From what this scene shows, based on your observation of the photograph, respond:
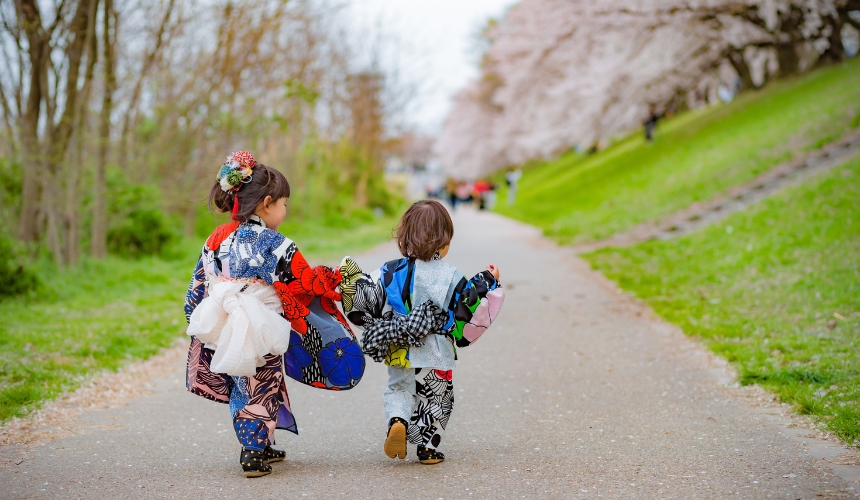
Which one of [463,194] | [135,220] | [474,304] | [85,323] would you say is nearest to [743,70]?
[463,194]

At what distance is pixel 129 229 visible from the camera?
13.2 m

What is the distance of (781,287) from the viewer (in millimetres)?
8750

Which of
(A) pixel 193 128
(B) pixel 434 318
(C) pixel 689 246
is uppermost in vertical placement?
(A) pixel 193 128

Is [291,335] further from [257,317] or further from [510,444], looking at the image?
[510,444]

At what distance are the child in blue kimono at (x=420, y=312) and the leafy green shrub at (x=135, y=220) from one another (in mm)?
9436

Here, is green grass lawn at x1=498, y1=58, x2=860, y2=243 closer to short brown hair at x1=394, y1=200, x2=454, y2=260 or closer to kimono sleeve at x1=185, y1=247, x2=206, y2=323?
short brown hair at x1=394, y1=200, x2=454, y2=260

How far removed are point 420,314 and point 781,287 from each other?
600cm

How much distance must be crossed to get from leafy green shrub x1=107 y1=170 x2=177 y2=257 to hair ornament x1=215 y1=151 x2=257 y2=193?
30.3 ft

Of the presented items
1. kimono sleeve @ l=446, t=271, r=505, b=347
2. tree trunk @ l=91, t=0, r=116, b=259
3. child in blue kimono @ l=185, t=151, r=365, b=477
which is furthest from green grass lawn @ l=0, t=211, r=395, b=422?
kimono sleeve @ l=446, t=271, r=505, b=347

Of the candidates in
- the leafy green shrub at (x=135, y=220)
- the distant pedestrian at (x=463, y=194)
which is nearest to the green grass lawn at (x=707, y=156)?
the distant pedestrian at (x=463, y=194)

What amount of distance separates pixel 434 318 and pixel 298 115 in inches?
712

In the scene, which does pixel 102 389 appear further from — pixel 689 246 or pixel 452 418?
pixel 689 246

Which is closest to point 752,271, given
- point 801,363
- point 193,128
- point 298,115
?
point 801,363

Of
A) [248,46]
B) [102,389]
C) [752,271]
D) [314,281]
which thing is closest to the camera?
[314,281]
